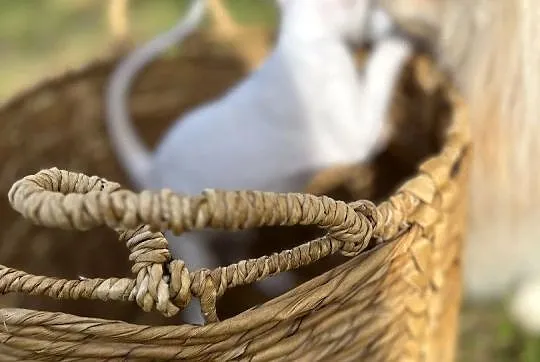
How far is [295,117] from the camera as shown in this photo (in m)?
0.69

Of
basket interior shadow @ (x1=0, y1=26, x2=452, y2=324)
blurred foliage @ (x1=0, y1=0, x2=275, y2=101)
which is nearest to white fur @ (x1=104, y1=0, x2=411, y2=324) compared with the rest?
basket interior shadow @ (x1=0, y1=26, x2=452, y2=324)

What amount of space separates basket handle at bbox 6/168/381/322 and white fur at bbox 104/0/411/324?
0.32m

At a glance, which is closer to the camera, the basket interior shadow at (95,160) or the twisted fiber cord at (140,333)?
the twisted fiber cord at (140,333)

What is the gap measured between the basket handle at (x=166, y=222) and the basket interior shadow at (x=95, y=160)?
337 millimetres

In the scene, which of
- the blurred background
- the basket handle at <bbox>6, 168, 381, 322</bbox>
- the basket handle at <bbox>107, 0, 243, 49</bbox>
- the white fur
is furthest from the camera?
the blurred background

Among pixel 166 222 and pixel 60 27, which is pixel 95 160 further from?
pixel 166 222

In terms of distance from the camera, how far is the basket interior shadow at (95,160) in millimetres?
718

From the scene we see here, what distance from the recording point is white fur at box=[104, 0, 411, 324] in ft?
2.24

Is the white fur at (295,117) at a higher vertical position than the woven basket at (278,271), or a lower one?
higher

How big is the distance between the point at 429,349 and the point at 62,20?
0.95m

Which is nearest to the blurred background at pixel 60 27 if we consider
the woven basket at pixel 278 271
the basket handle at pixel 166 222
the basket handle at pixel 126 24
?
the basket handle at pixel 126 24

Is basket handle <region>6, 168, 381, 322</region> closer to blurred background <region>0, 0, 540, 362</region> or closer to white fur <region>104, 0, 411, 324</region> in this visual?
white fur <region>104, 0, 411, 324</region>

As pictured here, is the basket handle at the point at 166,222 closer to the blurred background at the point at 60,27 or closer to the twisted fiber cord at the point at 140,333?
the twisted fiber cord at the point at 140,333

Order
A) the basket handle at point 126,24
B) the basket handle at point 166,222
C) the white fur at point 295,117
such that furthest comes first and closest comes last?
the basket handle at point 126,24, the white fur at point 295,117, the basket handle at point 166,222
